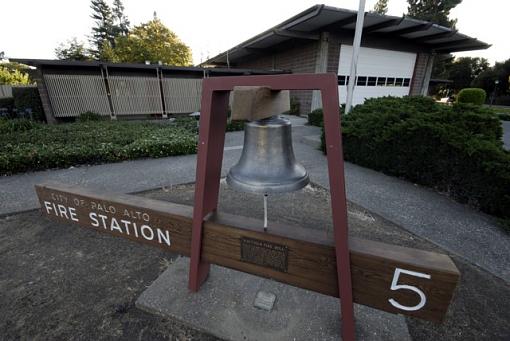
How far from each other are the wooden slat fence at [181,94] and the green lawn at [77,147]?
5843mm

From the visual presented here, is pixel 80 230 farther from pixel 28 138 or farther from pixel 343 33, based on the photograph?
pixel 343 33

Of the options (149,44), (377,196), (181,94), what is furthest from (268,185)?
(149,44)

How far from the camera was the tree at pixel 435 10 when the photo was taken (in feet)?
97.5

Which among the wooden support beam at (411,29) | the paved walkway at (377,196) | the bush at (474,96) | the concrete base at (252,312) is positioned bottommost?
the paved walkway at (377,196)

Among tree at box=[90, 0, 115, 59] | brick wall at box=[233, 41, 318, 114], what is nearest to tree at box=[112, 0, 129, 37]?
tree at box=[90, 0, 115, 59]

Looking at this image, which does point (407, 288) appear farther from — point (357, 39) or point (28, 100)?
point (28, 100)

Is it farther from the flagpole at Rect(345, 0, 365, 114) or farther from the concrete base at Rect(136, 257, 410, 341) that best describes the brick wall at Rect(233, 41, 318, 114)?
the concrete base at Rect(136, 257, 410, 341)

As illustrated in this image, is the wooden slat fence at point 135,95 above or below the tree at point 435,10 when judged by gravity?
below

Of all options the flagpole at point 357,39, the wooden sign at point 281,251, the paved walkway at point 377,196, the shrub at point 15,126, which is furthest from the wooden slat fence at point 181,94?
the wooden sign at point 281,251

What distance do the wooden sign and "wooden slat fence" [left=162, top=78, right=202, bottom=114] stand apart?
12.2 meters

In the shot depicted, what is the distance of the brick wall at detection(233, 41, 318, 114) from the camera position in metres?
12.5

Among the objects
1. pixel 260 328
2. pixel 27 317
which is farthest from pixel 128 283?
pixel 260 328

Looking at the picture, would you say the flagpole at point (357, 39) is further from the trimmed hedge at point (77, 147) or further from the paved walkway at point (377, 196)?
the trimmed hedge at point (77, 147)

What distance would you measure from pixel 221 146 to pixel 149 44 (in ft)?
115
